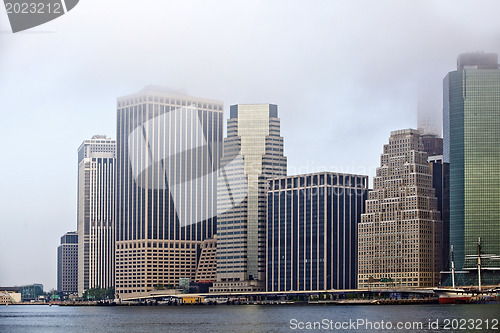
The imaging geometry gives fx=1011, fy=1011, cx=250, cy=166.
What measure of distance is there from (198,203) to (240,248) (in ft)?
35.5

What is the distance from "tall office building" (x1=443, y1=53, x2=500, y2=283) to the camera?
151 metres

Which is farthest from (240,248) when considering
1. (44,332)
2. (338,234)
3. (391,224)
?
(44,332)

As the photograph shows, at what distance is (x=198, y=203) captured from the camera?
583 feet

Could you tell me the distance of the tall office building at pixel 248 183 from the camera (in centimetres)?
17262

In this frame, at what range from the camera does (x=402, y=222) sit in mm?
154750

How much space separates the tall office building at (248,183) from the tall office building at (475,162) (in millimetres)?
33357

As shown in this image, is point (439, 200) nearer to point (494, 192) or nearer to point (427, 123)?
point (494, 192)

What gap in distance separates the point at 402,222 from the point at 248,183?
30901 millimetres

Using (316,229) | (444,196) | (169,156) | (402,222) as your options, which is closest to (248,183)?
(169,156)

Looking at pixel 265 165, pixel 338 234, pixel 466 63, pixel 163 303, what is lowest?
pixel 163 303

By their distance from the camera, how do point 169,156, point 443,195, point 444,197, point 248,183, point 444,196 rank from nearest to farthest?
point 444,197 < point 444,196 < point 443,195 < point 169,156 < point 248,183

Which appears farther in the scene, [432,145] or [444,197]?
[432,145]

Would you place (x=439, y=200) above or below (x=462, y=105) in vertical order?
below

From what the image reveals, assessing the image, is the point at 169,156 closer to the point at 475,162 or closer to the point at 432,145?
the point at 432,145
